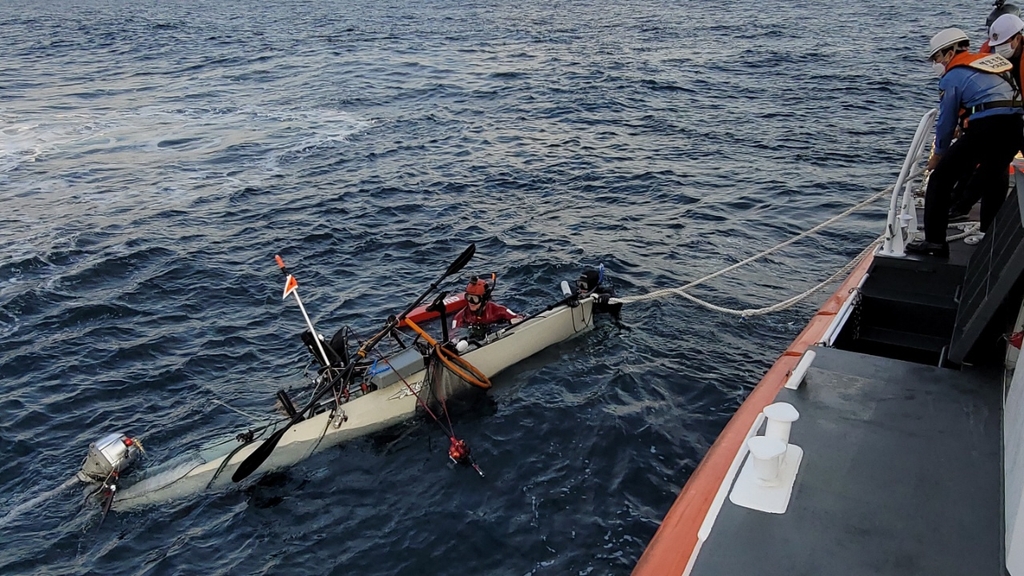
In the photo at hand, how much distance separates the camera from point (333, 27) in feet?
147

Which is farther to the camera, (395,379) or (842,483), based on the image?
(395,379)

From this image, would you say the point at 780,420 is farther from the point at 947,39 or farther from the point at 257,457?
the point at 257,457

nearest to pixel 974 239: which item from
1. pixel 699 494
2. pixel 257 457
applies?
pixel 699 494

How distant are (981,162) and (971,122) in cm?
40

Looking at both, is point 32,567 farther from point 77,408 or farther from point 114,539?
point 77,408

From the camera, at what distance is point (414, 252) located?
14.0 m

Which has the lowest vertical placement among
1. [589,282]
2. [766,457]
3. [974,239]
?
[589,282]

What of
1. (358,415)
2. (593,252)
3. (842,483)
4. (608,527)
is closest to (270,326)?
(358,415)

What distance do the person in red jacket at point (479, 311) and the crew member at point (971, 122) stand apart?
4950 millimetres

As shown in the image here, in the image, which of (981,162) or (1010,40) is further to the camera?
(1010,40)

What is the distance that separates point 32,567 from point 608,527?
17.5 ft

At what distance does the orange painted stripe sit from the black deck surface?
57cm

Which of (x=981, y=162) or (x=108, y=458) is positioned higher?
(x=981, y=162)

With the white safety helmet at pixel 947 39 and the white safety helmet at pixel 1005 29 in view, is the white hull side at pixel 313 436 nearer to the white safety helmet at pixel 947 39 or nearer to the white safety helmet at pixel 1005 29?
the white safety helmet at pixel 947 39
